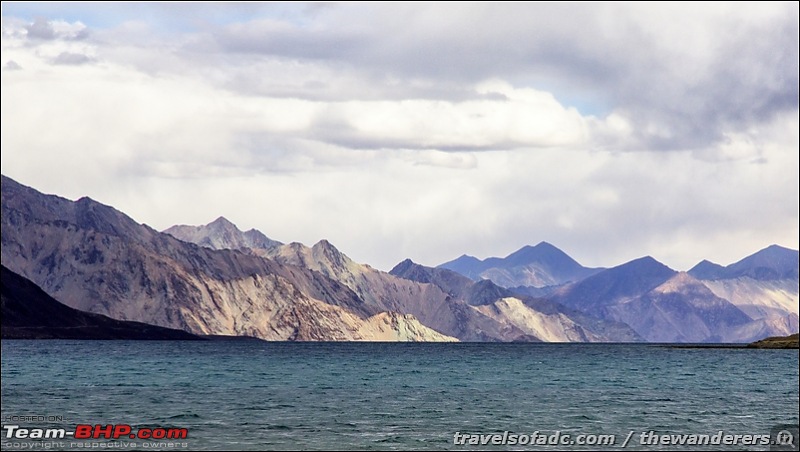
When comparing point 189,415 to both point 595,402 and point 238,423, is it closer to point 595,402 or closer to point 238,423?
point 238,423

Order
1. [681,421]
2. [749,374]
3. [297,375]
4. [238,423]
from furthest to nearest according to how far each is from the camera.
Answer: [749,374] < [297,375] < [681,421] < [238,423]

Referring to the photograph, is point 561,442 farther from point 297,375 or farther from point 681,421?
point 297,375

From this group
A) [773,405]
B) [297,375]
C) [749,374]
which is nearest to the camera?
[773,405]

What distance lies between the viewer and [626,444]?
63.4 metres

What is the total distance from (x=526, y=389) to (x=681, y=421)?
3793 cm

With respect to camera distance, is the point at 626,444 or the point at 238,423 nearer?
the point at 626,444

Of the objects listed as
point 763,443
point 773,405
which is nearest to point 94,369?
point 773,405

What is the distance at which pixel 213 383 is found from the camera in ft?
403

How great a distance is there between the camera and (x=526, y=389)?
114 m

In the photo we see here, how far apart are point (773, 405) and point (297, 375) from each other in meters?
73.4

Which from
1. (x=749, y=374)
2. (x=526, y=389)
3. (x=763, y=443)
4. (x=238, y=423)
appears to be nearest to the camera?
(x=763, y=443)

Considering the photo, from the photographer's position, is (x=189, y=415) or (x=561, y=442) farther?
(x=189, y=415)

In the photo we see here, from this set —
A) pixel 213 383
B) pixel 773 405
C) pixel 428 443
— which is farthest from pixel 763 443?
pixel 213 383

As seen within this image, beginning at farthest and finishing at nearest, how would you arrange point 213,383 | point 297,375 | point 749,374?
point 749,374
point 297,375
point 213,383
